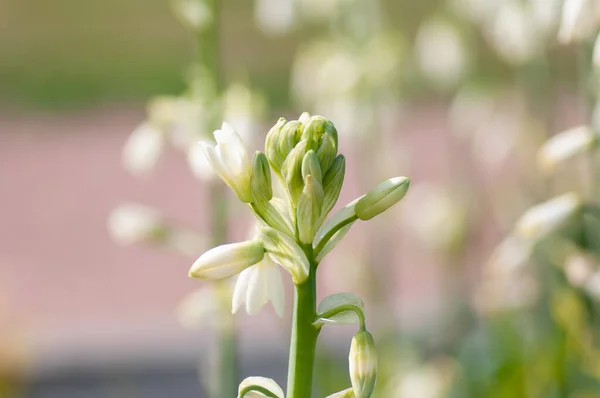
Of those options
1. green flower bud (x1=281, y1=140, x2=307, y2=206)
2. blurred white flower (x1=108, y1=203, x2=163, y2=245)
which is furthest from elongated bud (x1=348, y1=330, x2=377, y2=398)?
blurred white flower (x1=108, y1=203, x2=163, y2=245)

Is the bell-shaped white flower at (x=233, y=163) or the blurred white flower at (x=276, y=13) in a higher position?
the blurred white flower at (x=276, y=13)

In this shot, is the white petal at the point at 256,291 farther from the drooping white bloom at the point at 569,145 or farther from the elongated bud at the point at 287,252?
the drooping white bloom at the point at 569,145

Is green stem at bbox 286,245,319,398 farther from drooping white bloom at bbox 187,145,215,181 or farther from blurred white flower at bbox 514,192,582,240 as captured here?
drooping white bloom at bbox 187,145,215,181

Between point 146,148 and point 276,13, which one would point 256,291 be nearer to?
point 146,148

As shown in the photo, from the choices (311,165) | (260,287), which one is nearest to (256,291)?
(260,287)

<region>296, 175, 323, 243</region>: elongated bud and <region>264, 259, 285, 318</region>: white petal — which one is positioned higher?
<region>296, 175, 323, 243</region>: elongated bud

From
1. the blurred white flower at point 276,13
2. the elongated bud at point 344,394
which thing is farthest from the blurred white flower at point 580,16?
the blurred white flower at point 276,13
